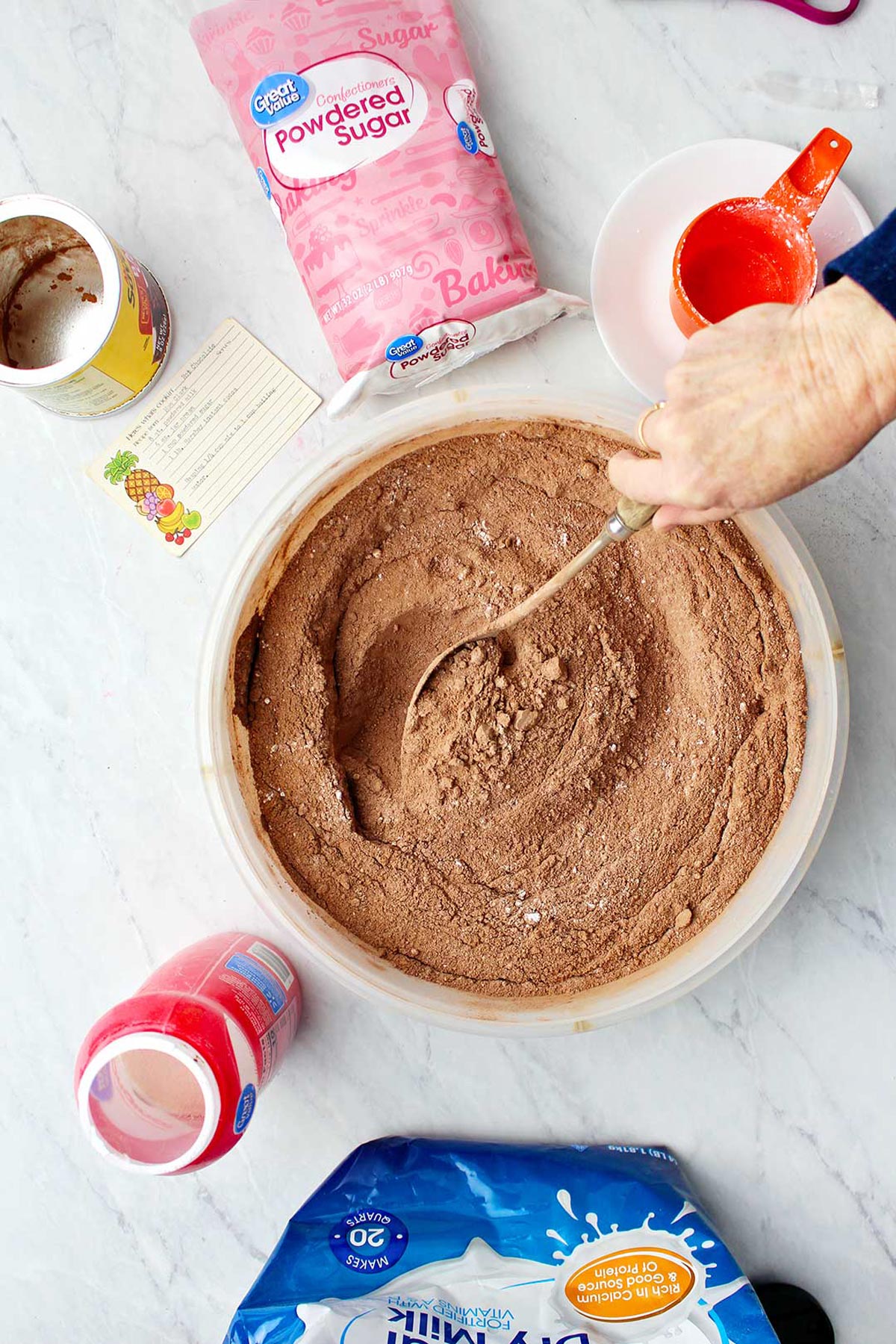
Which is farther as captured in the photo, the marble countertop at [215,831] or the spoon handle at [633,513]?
the marble countertop at [215,831]

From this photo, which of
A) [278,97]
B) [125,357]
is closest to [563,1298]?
[125,357]

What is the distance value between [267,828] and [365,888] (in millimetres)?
103

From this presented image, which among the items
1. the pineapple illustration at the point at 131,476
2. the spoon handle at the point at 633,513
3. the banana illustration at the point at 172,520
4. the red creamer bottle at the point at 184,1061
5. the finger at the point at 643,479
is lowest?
the red creamer bottle at the point at 184,1061

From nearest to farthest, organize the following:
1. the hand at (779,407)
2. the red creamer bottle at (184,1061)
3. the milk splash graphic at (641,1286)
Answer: the hand at (779,407), the red creamer bottle at (184,1061), the milk splash graphic at (641,1286)

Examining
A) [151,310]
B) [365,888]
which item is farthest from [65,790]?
[151,310]

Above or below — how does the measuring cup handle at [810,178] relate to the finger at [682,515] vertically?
above

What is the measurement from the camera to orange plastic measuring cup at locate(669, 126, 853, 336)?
76 centimetres

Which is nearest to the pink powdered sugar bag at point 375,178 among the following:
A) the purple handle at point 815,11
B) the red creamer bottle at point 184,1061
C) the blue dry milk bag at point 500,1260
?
the purple handle at point 815,11

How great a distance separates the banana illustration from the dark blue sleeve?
1.97 ft

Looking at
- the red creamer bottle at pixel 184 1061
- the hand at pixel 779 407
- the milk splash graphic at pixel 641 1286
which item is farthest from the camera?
the milk splash graphic at pixel 641 1286

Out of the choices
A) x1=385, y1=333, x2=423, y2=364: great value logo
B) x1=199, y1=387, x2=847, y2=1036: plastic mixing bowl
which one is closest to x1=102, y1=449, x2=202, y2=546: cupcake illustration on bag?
x1=199, y1=387, x2=847, y2=1036: plastic mixing bowl

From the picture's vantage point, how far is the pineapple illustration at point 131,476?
2.91 ft

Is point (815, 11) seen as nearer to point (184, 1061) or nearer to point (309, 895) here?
point (309, 895)

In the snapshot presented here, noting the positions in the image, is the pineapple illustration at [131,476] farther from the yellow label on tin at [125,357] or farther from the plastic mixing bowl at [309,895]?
the plastic mixing bowl at [309,895]
